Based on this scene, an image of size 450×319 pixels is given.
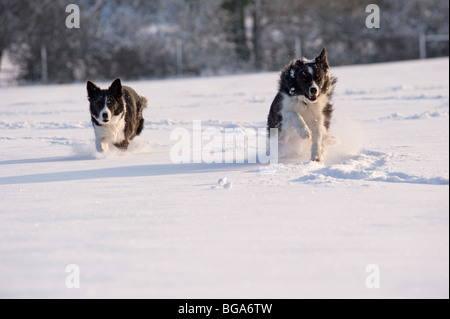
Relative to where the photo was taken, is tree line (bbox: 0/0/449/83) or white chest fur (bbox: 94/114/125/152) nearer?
white chest fur (bbox: 94/114/125/152)

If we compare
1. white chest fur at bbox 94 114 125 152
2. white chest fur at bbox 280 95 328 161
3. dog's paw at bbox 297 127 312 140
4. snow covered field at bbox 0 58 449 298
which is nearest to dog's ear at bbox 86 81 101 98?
white chest fur at bbox 94 114 125 152

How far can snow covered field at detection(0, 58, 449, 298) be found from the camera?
9.09 feet

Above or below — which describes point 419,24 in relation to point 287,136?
above

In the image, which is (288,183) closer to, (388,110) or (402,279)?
(402,279)

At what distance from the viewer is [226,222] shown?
370 centimetres

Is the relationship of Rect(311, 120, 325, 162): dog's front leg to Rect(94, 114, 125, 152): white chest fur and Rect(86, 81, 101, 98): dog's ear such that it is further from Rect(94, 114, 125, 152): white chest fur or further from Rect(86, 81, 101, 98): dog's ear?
Rect(86, 81, 101, 98): dog's ear

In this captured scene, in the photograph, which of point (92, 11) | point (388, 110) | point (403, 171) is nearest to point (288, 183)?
point (403, 171)

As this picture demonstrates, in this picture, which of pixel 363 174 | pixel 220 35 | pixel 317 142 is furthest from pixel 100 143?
pixel 220 35

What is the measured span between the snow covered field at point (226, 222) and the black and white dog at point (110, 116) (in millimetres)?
196

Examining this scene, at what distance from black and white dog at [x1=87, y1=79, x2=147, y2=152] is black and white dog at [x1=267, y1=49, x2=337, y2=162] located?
6.02 ft

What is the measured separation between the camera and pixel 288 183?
4.79 meters

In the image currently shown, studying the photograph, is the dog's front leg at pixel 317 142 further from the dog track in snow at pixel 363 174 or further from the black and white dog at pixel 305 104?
the dog track in snow at pixel 363 174

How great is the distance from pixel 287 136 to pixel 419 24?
23486mm

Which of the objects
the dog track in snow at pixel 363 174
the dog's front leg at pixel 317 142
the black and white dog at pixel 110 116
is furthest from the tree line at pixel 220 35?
the dog track in snow at pixel 363 174
